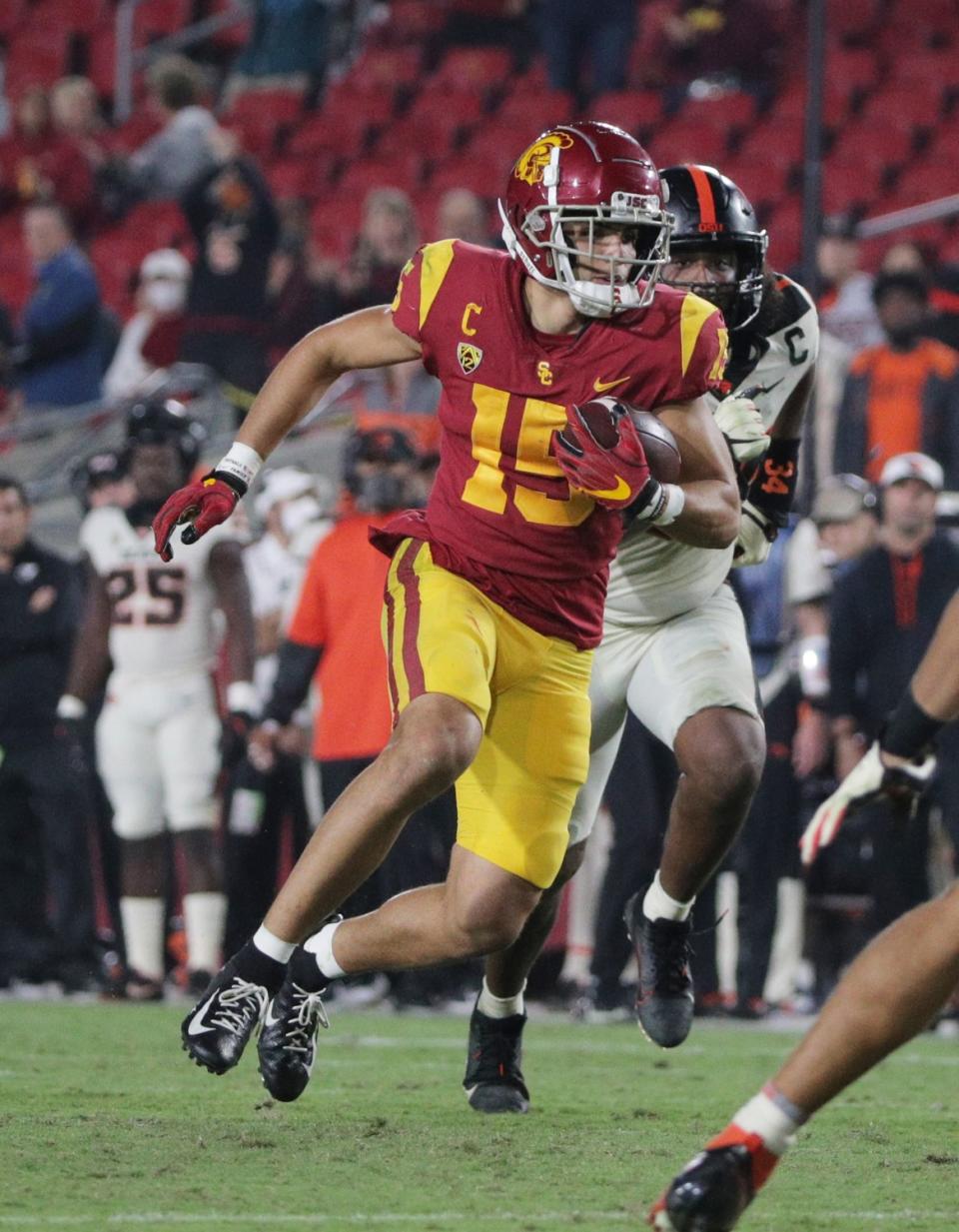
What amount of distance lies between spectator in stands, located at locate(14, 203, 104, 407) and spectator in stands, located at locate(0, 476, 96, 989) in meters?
2.92

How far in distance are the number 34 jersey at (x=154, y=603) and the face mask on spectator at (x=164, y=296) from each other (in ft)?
12.1

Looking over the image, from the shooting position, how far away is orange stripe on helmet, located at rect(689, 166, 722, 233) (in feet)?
16.6

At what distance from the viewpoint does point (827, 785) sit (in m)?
8.30

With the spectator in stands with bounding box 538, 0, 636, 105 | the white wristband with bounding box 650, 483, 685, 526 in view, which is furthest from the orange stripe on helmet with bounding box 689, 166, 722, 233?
the spectator in stands with bounding box 538, 0, 636, 105

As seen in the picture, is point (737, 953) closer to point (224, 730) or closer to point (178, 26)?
point (224, 730)

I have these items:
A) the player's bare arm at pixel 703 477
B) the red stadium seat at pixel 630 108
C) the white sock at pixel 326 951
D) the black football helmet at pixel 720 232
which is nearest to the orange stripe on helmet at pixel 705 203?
the black football helmet at pixel 720 232

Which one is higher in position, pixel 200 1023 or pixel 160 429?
pixel 160 429

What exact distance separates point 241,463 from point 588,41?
10.2 meters

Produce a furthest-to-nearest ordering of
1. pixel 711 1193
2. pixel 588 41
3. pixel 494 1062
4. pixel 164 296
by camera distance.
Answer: pixel 588 41 → pixel 164 296 → pixel 494 1062 → pixel 711 1193

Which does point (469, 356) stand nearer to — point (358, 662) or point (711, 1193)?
point (711, 1193)

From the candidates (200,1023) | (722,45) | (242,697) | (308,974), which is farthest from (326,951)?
(722,45)

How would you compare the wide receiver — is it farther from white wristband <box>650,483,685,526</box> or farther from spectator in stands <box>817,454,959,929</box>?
spectator in stands <box>817,454,959,929</box>

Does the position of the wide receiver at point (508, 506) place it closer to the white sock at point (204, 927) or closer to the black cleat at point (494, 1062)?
the black cleat at point (494, 1062)

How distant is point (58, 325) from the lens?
11.6 metres
